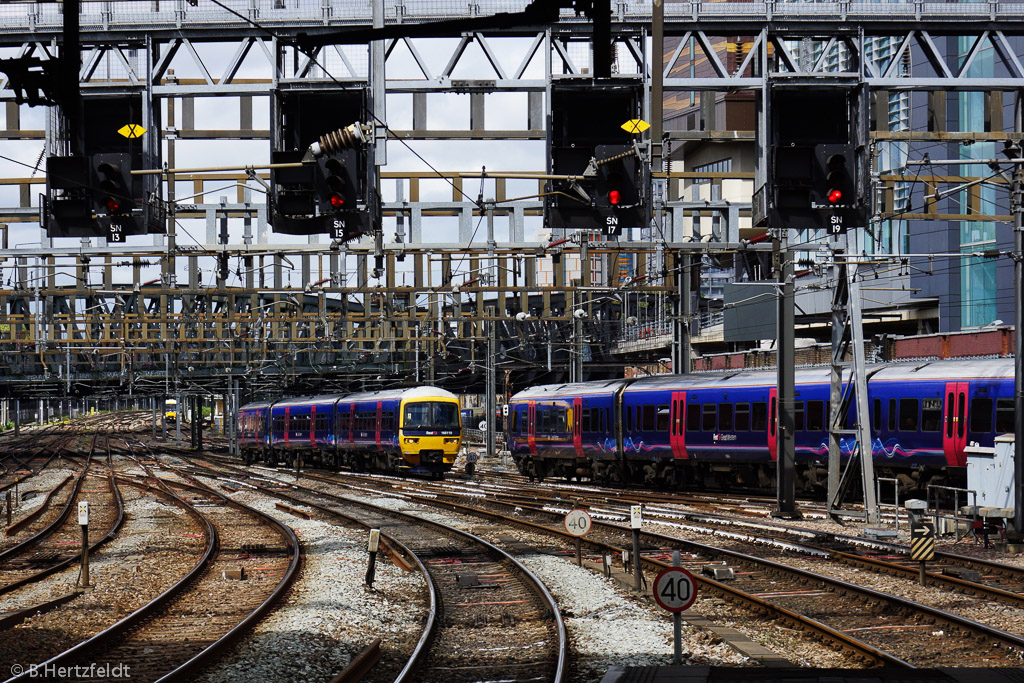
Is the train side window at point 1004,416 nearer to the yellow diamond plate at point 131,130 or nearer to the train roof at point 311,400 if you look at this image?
the yellow diamond plate at point 131,130

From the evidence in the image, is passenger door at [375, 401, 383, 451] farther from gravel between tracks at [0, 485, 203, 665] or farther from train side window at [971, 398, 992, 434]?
train side window at [971, 398, 992, 434]

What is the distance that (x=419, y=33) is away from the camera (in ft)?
36.7

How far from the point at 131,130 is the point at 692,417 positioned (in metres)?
19.9

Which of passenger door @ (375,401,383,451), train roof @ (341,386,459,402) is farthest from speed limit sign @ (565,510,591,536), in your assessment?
passenger door @ (375,401,383,451)

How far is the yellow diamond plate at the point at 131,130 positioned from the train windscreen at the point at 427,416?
89.8 ft

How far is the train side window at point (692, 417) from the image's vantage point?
33750 millimetres

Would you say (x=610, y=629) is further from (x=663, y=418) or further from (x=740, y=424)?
(x=663, y=418)

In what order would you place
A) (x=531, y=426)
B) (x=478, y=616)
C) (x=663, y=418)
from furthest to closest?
(x=531, y=426) < (x=663, y=418) < (x=478, y=616)

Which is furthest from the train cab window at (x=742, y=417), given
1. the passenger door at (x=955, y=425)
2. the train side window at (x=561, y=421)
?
the train side window at (x=561, y=421)

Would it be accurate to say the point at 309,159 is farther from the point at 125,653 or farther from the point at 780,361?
the point at 780,361

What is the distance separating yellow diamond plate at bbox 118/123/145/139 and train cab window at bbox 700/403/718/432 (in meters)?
19.1

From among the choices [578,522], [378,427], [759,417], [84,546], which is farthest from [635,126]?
[378,427]

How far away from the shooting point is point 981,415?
83.8ft

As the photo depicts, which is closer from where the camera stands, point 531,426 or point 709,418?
point 709,418
